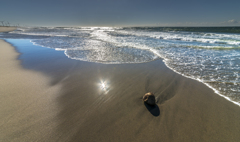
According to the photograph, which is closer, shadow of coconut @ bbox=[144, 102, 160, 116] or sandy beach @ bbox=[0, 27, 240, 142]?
sandy beach @ bbox=[0, 27, 240, 142]

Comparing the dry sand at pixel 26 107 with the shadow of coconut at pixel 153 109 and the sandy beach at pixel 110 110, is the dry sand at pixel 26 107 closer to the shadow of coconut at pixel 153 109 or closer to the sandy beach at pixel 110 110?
the sandy beach at pixel 110 110

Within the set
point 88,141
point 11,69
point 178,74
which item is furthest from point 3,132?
point 178,74

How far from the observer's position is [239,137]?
2021mm

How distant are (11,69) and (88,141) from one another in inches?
221

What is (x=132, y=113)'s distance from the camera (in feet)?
8.34

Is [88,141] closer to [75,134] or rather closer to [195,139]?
[75,134]

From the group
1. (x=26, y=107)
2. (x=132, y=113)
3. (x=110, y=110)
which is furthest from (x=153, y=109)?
(x=26, y=107)

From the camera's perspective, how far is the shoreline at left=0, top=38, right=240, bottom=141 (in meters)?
2.04

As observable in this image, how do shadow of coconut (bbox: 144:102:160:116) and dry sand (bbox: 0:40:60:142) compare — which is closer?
dry sand (bbox: 0:40:60:142)

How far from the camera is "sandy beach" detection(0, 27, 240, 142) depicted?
2.04 m

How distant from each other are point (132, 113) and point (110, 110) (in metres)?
0.57

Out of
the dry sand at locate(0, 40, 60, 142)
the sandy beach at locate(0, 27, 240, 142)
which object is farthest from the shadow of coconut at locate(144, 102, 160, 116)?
the dry sand at locate(0, 40, 60, 142)

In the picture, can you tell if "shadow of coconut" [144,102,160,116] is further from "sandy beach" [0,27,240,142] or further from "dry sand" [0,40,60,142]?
"dry sand" [0,40,60,142]

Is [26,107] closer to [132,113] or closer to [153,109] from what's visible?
[132,113]
